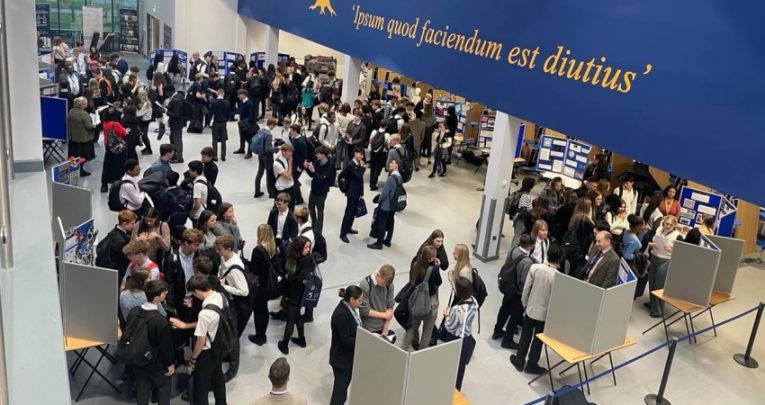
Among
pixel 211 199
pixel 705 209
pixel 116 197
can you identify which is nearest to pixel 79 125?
pixel 116 197

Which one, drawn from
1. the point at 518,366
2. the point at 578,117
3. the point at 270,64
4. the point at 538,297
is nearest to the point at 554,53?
the point at 578,117

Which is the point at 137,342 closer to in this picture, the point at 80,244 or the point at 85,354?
the point at 80,244

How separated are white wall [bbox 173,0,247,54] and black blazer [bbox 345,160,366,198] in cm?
1351

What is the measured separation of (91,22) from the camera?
25875 mm

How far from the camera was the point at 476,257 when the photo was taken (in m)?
9.59

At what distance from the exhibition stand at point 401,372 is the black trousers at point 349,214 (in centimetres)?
449

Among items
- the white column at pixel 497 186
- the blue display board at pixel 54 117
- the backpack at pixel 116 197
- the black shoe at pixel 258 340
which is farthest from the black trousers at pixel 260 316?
the blue display board at pixel 54 117

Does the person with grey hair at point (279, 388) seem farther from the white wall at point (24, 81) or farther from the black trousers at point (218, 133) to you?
the black trousers at point (218, 133)

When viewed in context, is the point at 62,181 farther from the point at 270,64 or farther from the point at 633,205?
the point at 270,64

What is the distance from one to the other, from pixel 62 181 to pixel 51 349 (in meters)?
4.82

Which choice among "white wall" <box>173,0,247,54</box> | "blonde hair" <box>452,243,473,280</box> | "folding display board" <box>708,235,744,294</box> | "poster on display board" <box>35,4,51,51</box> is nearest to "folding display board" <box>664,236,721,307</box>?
"folding display board" <box>708,235,744,294</box>

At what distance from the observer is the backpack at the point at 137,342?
189 inches

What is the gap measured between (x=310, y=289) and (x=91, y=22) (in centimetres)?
2405

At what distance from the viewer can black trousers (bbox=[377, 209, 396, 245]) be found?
9.35 metres
